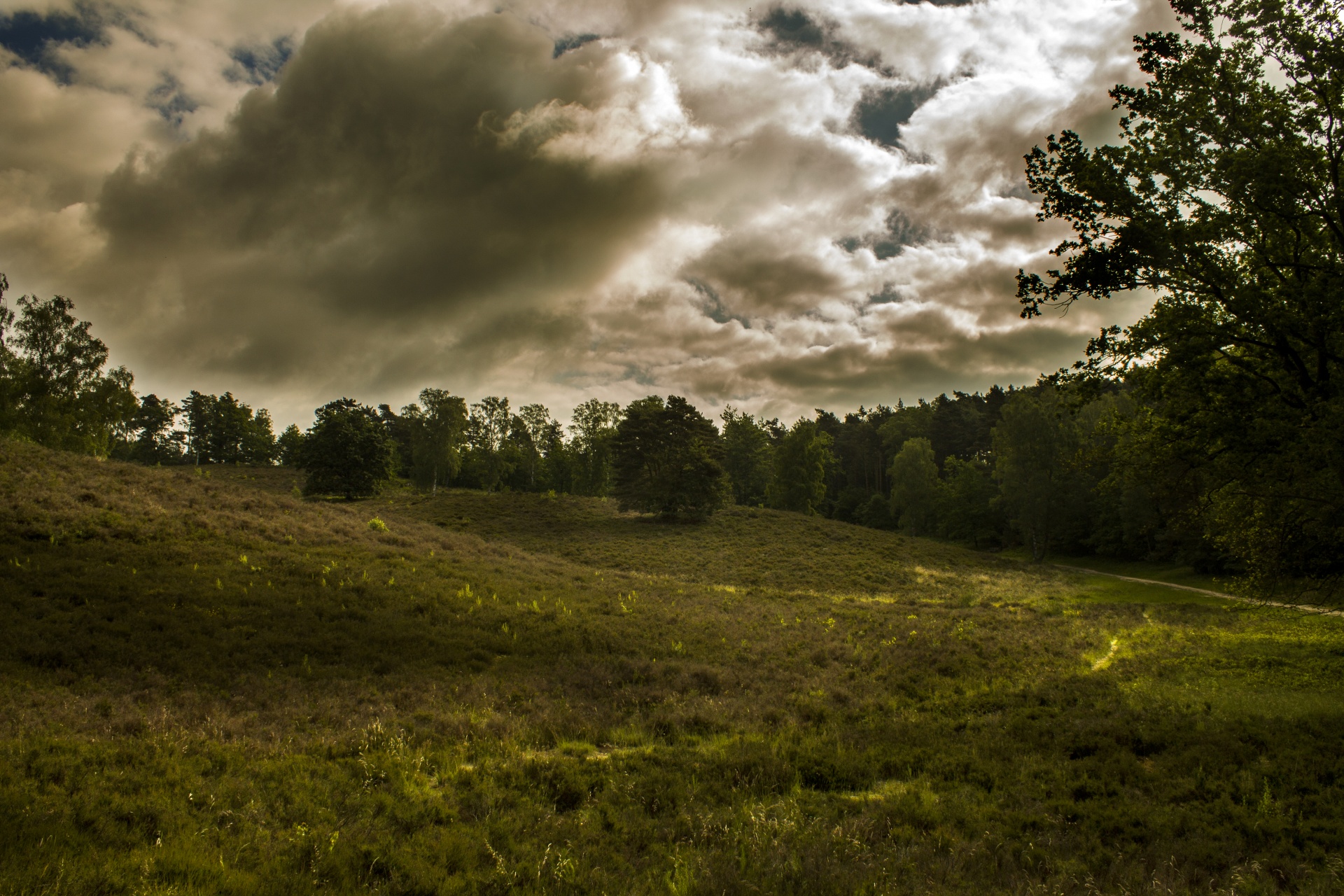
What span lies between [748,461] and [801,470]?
22190mm

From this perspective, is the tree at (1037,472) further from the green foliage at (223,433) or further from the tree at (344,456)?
the green foliage at (223,433)

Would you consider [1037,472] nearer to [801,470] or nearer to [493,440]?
[801,470]

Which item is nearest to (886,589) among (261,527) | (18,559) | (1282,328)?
(1282,328)

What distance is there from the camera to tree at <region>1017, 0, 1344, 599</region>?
37.9 feet

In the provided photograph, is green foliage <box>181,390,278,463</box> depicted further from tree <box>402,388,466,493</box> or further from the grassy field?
the grassy field

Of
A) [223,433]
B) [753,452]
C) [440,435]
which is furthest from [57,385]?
[753,452]

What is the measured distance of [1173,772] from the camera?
8867 mm

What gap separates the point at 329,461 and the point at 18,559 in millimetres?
43457

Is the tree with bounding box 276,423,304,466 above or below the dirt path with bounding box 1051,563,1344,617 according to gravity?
above

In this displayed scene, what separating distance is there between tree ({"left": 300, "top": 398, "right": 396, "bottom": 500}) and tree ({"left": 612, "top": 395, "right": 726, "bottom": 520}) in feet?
79.9

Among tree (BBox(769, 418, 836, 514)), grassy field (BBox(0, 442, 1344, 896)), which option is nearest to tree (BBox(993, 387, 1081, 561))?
tree (BBox(769, 418, 836, 514))

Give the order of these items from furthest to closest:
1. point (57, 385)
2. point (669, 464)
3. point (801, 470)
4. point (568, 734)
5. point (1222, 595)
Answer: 1. point (801, 470)
2. point (669, 464)
3. point (57, 385)
4. point (1222, 595)
5. point (568, 734)

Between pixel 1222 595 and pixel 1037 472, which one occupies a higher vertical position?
pixel 1037 472

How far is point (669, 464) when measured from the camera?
5912 centimetres
